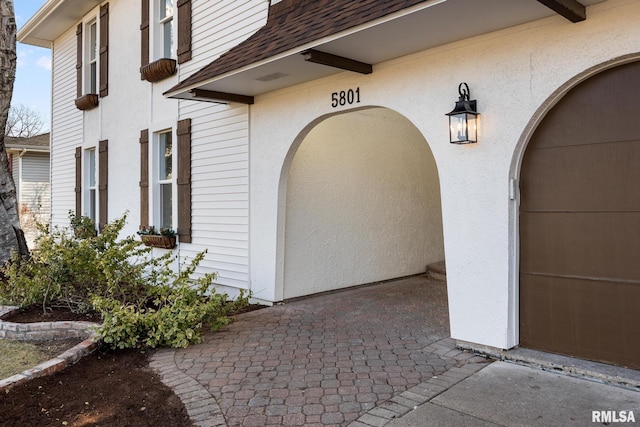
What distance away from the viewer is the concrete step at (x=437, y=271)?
7555mm

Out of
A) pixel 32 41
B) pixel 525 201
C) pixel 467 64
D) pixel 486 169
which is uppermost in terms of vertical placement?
pixel 32 41

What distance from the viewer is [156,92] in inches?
323

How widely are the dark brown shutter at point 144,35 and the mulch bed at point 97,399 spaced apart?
573cm

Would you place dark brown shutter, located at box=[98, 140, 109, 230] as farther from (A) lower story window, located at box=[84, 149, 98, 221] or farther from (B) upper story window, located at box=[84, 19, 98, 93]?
(B) upper story window, located at box=[84, 19, 98, 93]

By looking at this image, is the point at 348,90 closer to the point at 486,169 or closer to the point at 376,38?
the point at 376,38

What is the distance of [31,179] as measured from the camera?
17375 mm

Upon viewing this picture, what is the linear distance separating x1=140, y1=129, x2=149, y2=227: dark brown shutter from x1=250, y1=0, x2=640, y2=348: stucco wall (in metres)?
4.90

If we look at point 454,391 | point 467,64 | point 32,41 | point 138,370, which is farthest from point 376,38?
point 32,41

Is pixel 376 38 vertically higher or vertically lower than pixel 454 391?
higher

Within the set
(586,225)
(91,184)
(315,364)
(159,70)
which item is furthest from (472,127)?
(91,184)

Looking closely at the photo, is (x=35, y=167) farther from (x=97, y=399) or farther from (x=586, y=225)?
(x=586, y=225)

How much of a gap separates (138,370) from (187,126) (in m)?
4.30

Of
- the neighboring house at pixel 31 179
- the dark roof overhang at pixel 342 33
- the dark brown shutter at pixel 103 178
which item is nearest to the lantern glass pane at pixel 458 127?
the dark roof overhang at pixel 342 33

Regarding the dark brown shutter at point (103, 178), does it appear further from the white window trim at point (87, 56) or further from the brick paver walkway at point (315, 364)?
the brick paver walkway at point (315, 364)
